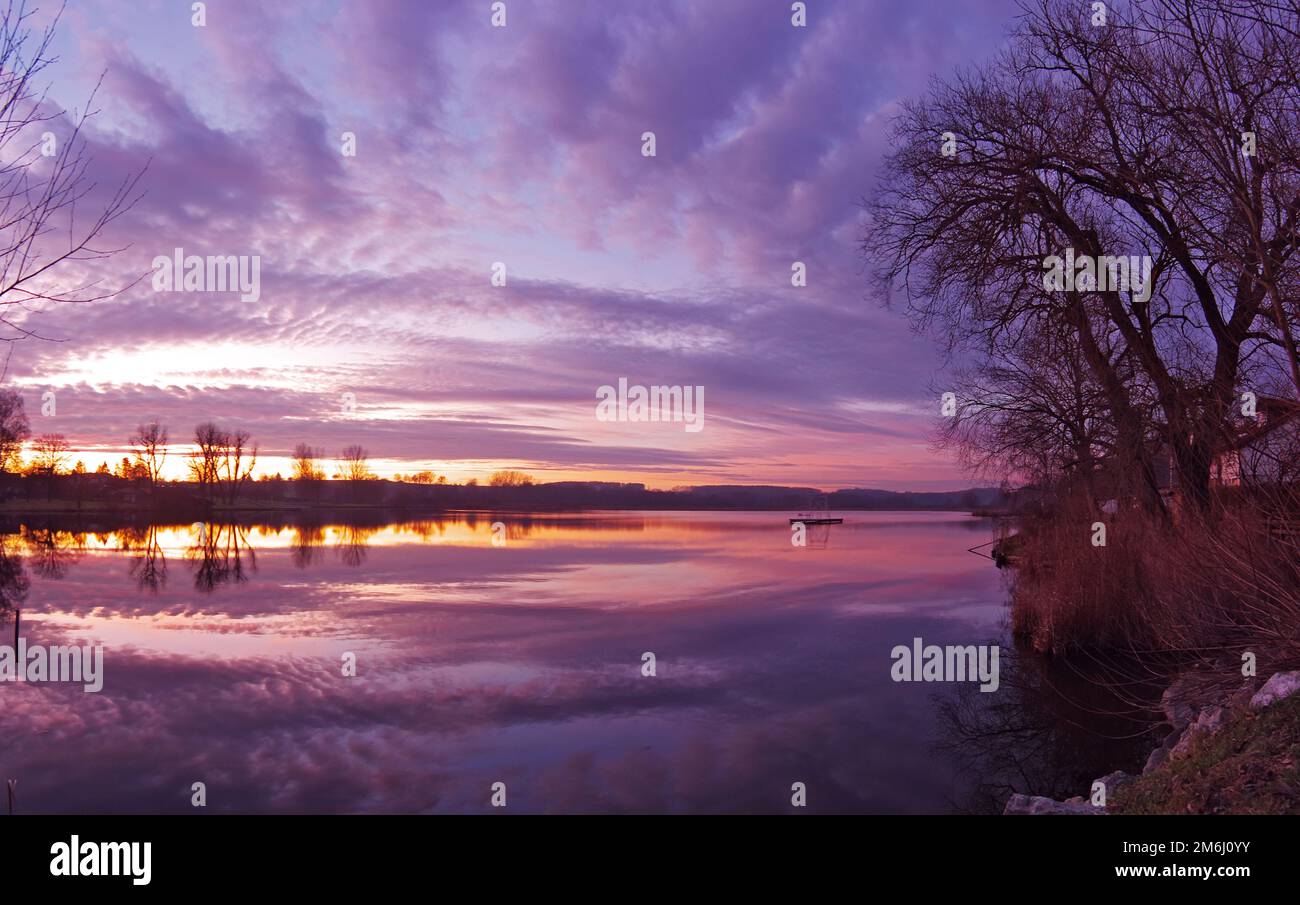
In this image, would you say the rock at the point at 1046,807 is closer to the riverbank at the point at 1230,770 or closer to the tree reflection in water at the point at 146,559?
the riverbank at the point at 1230,770

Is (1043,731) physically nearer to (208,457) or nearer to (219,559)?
(219,559)

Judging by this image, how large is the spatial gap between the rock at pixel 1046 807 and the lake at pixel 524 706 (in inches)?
53.2

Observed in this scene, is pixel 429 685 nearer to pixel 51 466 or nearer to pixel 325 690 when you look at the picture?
pixel 325 690

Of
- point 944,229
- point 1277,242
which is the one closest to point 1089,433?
point 944,229

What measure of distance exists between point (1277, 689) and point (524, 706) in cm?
1013

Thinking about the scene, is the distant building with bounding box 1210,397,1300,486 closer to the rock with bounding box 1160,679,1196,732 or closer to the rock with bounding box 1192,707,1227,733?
the rock with bounding box 1192,707,1227,733

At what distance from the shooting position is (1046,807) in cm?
819

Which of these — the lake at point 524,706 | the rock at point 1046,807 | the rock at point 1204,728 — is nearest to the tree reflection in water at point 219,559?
the lake at point 524,706

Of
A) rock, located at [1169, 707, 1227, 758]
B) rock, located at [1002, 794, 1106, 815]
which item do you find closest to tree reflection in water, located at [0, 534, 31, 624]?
rock, located at [1002, 794, 1106, 815]

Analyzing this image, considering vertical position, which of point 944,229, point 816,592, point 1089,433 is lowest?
point 816,592

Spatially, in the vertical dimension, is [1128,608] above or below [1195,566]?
below

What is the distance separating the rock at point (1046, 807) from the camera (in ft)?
25.4
